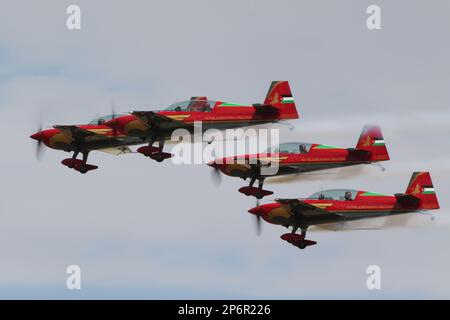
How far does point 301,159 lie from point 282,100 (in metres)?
3.61

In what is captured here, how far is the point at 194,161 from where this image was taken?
304 ft

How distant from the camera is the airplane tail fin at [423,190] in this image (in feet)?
297

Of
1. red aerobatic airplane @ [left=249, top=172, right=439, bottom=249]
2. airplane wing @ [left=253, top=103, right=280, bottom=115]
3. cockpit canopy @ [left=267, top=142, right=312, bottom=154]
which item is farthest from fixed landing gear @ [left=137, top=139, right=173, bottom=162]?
red aerobatic airplane @ [left=249, top=172, right=439, bottom=249]

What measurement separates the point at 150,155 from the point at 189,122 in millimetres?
3516

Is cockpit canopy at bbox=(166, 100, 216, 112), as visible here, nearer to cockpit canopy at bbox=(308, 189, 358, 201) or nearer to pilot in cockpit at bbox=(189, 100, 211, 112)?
pilot in cockpit at bbox=(189, 100, 211, 112)

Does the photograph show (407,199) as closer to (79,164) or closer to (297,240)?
(297,240)

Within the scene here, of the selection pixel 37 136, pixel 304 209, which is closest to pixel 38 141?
pixel 37 136

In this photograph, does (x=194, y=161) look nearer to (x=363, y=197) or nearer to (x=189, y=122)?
(x=189, y=122)

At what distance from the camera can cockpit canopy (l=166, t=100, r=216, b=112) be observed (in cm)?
9062

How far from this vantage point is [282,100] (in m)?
90.9

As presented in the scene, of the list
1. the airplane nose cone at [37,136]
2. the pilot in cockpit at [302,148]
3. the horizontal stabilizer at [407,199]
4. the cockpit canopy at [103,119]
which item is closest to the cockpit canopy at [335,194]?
the horizontal stabilizer at [407,199]

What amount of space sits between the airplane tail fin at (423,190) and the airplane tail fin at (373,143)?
2597 millimetres

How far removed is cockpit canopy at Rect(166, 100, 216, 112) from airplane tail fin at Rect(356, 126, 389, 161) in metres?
8.88

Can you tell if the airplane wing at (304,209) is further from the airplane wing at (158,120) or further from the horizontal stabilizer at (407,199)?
the airplane wing at (158,120)
